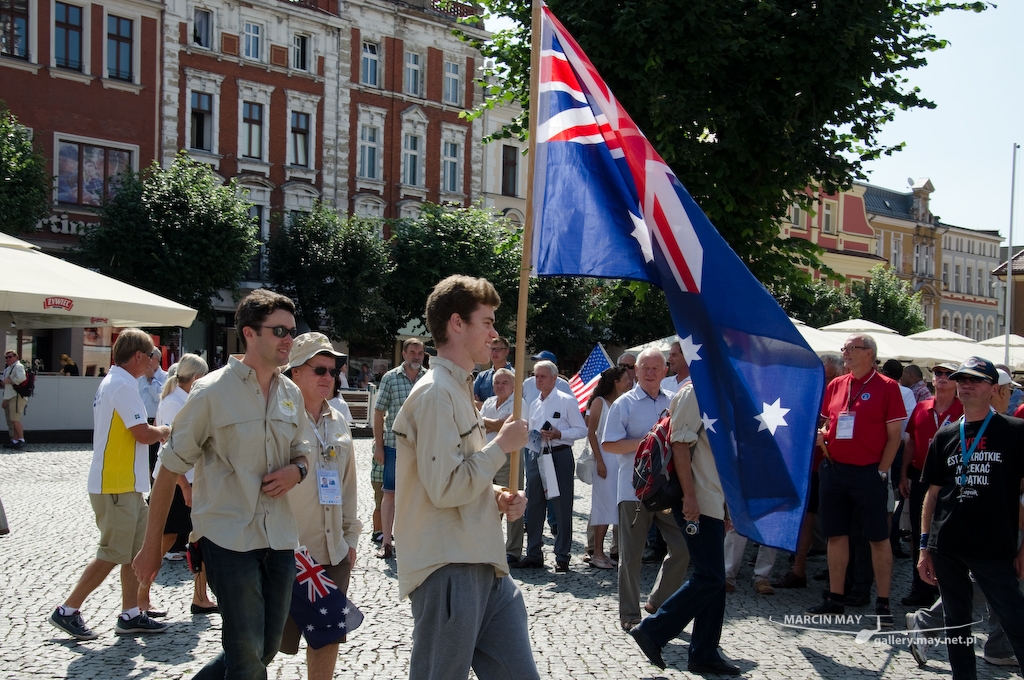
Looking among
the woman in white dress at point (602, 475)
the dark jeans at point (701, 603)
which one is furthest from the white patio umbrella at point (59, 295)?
the dark jeans at point (701, 603)

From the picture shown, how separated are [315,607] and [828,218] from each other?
201 ft

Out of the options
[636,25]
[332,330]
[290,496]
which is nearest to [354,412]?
[332,330]

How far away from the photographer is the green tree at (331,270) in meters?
35.8

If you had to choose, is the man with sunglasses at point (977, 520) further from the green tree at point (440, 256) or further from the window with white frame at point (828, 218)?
the window with white frame at point (828, 218)

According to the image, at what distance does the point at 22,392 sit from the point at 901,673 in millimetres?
17673

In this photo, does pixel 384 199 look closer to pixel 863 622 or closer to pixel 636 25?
pixel 636 25

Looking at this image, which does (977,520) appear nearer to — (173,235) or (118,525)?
(118,525)

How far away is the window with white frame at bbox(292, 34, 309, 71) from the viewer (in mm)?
38969

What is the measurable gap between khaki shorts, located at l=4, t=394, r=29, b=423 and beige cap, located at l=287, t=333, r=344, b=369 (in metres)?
15.8

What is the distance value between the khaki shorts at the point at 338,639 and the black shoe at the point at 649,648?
186 centimetres

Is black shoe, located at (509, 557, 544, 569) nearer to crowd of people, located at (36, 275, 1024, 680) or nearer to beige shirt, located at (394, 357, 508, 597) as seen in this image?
crowd of people, located at (36, 275, 1024, 680)

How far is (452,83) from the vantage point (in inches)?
1742

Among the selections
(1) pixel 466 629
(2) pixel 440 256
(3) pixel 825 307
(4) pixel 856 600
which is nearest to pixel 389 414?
(4) pixel 856 600

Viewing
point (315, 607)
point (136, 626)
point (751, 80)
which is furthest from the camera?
point (751, 80)
